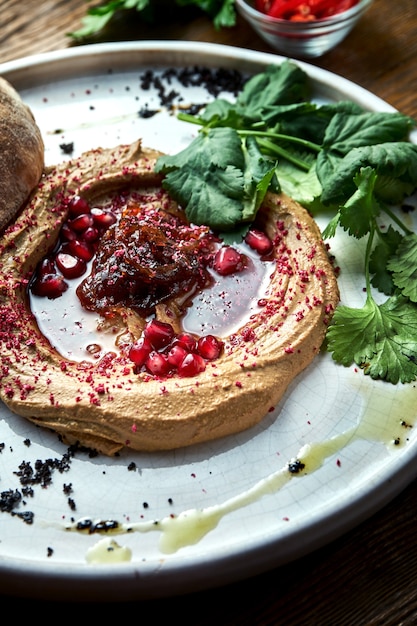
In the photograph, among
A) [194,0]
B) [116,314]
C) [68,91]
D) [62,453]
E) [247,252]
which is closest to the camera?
[62,453]

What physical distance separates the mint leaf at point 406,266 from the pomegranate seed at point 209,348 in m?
0.93

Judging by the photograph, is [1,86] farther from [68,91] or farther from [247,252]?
[247,252]

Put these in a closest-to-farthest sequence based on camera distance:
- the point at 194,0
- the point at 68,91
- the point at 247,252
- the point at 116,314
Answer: the point at 116,314 < the point at 247,252 < the point at 68,91 < the point at 194,0

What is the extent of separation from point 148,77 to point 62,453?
8.92ft

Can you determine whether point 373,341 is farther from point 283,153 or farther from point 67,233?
point 67,233

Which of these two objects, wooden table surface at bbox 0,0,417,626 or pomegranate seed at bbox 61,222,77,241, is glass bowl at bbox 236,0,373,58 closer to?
pomegranate seed at bbox 61,222,77,241

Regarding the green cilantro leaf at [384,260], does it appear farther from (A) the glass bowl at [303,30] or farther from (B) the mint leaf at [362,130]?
(A) the glass bowl at [303,30]

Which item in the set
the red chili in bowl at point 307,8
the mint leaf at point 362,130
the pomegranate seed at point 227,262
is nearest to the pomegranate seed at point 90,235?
the pomegranate seed at point 227,262

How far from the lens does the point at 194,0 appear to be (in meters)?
5.31

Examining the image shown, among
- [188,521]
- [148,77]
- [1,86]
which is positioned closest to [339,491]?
[188,521]

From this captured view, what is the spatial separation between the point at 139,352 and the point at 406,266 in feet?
4.50

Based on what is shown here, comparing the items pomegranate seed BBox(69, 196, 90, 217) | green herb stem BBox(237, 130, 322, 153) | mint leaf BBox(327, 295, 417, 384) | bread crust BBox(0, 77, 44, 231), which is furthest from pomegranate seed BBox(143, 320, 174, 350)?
green herb stem BBox(237, 130, 322, 153)

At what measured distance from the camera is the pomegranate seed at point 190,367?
3301mm

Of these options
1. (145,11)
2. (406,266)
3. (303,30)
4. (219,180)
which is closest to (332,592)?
(406,266)
